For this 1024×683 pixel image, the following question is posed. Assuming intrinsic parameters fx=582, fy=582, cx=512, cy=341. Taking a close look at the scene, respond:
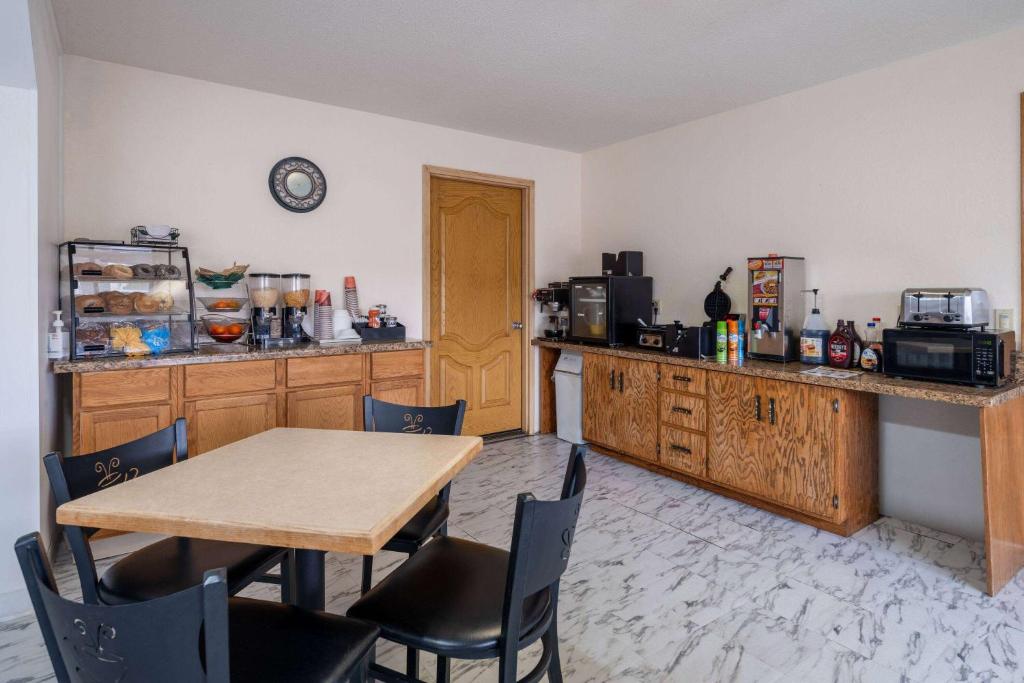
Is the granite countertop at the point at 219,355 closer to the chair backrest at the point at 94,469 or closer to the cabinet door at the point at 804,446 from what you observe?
the chair backrest at the point at 94,469

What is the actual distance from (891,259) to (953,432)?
3.25 ft

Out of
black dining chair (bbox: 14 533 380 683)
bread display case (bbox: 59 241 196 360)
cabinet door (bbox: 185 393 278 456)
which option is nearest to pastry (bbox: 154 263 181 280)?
bread display case (bbox: 59 241 196 360)

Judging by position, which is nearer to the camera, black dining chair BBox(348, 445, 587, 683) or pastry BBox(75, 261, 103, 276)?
black dining chair BBox(348, 445, 587, 683)

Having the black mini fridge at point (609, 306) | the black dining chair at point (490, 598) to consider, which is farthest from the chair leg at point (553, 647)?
the black mini fridge at point (609, 306)

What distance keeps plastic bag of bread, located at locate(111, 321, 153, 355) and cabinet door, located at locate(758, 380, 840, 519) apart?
3.40m

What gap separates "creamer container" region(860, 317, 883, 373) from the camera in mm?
3205

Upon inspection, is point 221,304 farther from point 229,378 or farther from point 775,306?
point 775,306

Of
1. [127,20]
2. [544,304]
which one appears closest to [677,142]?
[544,304]

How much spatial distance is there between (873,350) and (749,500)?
1108mm

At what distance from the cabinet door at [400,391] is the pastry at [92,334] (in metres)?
1.42

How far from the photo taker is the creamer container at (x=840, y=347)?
3338mm

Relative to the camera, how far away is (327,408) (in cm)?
351

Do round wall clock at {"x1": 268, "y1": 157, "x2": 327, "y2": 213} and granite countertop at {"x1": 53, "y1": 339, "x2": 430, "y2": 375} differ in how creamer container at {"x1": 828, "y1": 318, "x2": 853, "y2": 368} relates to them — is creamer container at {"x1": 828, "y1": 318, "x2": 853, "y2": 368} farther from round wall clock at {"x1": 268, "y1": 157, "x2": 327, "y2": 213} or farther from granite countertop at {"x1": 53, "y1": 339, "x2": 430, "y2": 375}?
round wall clock at {"x1": 268, "y1": 157, "x2": 327, "y2": 213}

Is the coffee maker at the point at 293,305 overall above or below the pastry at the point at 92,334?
above
